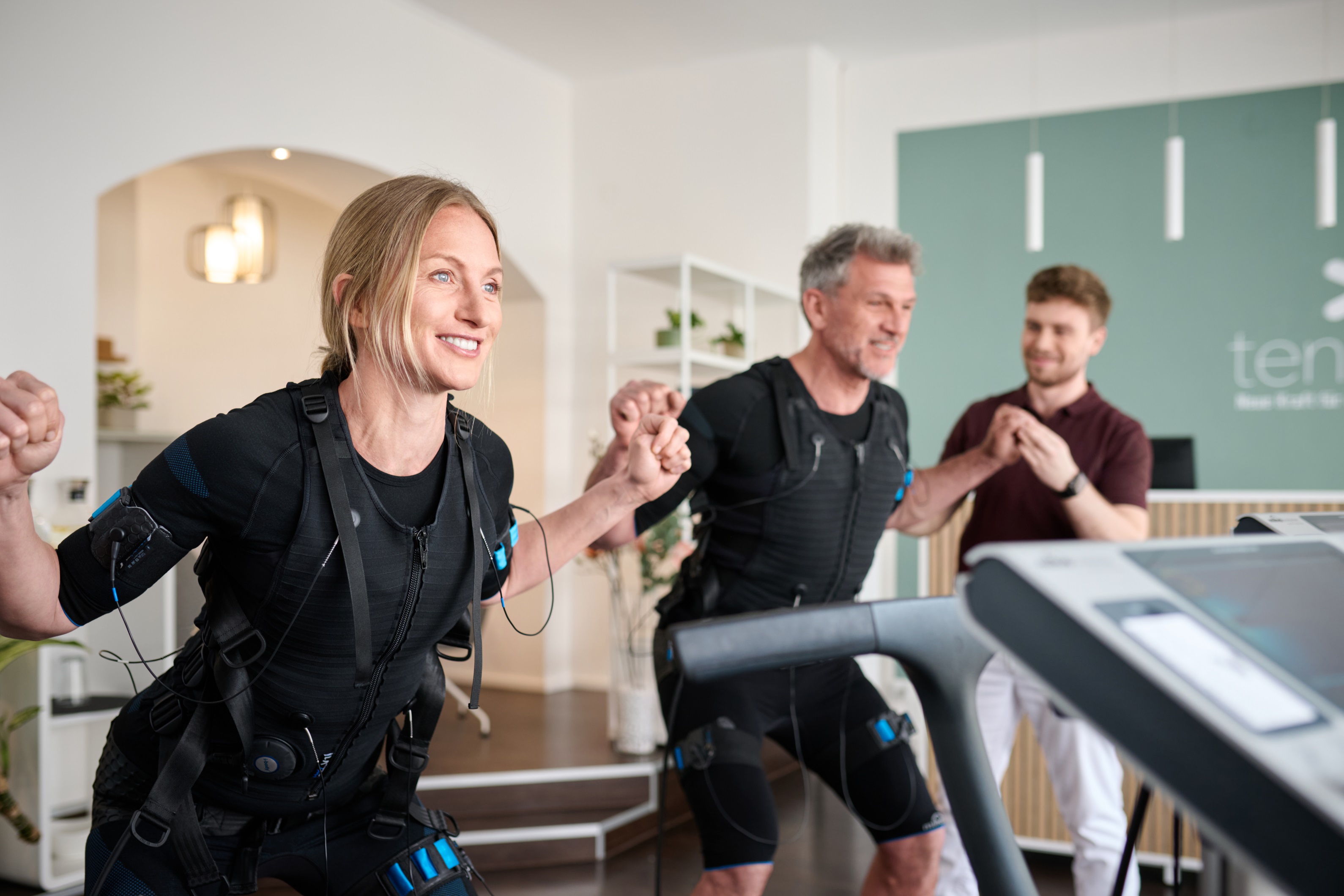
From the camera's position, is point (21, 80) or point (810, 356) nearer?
point (810, 356)

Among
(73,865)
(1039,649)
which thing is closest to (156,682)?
(1039,649)

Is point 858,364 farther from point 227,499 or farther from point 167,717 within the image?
point 167,717

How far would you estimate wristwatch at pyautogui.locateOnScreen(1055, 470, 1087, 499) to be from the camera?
93.0 inches

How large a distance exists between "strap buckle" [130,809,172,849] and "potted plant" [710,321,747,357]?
415 centimetres

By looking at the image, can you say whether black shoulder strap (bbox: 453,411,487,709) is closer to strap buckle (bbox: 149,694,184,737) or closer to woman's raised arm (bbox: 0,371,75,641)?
strap buckle (bbox: 149,694,184,737)

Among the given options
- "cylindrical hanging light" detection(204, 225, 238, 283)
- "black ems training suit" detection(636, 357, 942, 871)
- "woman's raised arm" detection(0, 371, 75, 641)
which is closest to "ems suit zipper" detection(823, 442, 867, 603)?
"black ems training suit" detection(636, 357, 942, 871)

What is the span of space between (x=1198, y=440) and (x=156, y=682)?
16.5 ft

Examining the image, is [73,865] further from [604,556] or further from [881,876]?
[881,876]

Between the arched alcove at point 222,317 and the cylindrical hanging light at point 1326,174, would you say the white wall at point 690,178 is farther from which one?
the cylindrical hanging light at point 1326,174

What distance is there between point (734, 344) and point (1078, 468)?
2904 mm

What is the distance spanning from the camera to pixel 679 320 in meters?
5.01

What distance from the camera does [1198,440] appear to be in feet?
17.1

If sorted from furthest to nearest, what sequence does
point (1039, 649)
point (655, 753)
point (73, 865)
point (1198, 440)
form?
1. point (1198, 440)
2. point (655, 753)
3. point (73, 865)
4. point (1039, 649)

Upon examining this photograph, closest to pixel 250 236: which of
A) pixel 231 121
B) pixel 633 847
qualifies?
pixel 231 121
